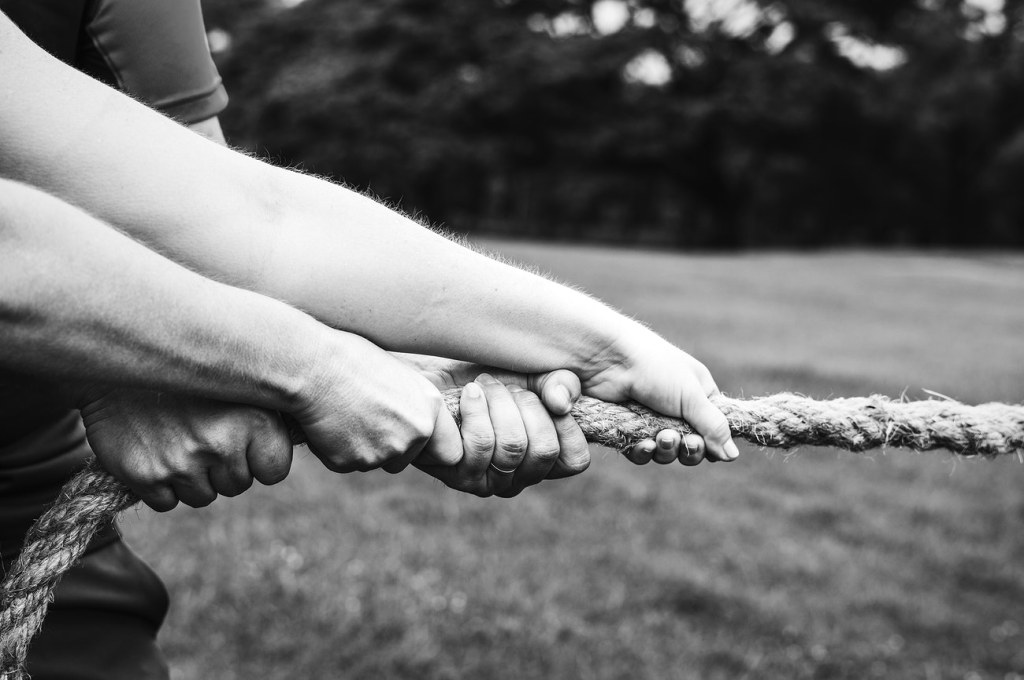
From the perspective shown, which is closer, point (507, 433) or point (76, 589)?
point (507, 433)

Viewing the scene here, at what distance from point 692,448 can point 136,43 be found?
4.07 ft

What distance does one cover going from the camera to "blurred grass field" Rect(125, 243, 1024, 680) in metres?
3.23

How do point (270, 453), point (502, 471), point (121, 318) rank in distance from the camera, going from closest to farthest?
point (121, 318)
point (270, 453)
point (502, 471)

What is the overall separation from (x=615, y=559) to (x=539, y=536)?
39 cm

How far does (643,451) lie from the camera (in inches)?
58.8

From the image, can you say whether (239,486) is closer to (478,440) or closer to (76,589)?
(478,440)

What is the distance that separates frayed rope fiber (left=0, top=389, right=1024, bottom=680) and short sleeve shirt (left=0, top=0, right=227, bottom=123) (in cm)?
76

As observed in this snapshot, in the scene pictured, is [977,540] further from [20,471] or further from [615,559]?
[20,471]

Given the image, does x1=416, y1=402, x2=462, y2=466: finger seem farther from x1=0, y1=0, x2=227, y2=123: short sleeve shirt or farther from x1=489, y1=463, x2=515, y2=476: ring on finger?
x1=0, y1=0, x2=227, y2=123: short sleeve shirt

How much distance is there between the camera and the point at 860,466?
572 centimetres

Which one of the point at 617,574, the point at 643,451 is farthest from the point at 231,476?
the point at 617,574

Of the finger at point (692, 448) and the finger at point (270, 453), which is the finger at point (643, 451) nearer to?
the finger at point (692, 448)

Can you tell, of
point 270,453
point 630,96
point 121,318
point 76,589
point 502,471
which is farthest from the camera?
point 630,96

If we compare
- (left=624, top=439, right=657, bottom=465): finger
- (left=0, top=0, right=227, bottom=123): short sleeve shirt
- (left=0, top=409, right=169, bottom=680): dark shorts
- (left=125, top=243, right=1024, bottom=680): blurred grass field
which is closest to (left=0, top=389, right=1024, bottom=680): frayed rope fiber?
(left=624, top=439, right=657, bottom=465): finger
